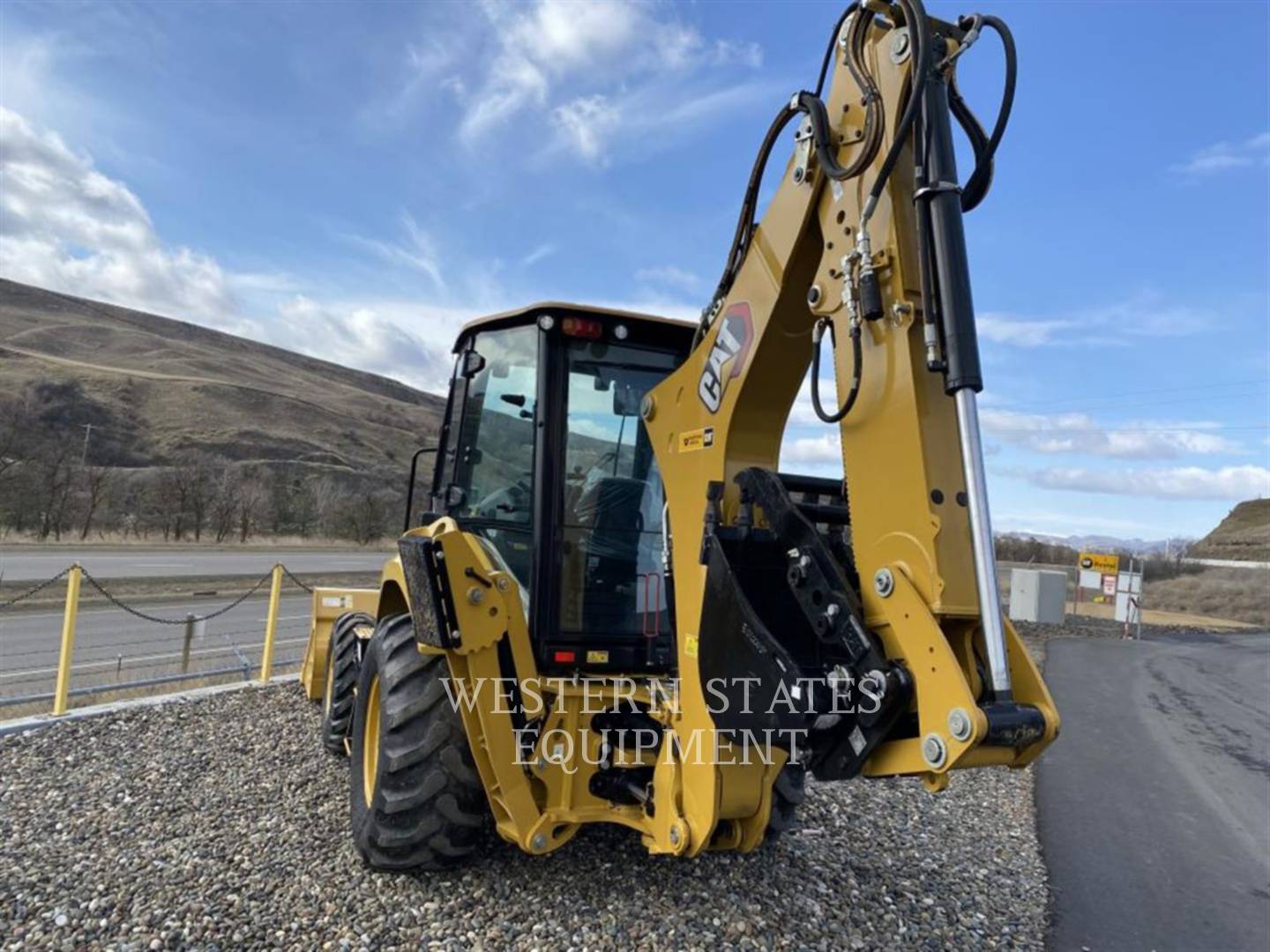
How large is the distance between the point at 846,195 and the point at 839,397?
657 millimetres

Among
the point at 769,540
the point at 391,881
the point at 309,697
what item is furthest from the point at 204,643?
the point at 769,540

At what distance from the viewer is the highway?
9555mm

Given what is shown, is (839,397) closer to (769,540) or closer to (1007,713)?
(769,540)

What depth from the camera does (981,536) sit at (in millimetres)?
2412

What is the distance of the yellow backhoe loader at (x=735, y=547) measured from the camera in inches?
97.4

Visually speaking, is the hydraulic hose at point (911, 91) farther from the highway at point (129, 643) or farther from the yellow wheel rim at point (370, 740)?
the highway at point (129, 643)

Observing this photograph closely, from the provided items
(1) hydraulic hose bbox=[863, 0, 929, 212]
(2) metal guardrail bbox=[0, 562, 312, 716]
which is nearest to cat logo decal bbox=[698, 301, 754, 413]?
(1) hydraulic hose bbox=[863, 0, 929, 212]

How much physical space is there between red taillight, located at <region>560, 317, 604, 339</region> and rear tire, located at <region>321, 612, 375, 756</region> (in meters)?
2.84

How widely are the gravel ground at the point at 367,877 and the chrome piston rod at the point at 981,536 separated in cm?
200

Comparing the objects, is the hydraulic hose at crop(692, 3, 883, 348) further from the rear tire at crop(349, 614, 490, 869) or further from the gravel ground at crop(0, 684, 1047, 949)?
the gravel ground at crop(0, 684, 1047, 949)

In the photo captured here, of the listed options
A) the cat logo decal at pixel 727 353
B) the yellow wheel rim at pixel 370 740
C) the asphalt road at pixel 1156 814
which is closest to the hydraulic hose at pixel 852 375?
the cat logo decal at pixel 727 353

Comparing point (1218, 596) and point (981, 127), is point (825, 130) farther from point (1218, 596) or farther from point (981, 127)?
point (1218, 596)

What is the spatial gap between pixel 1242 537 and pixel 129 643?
93891mm

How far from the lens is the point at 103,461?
171ft
